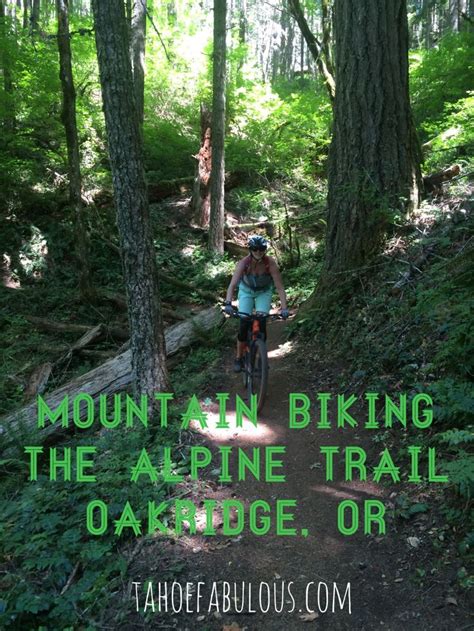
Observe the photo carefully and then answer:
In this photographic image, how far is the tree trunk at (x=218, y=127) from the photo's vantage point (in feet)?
44.4

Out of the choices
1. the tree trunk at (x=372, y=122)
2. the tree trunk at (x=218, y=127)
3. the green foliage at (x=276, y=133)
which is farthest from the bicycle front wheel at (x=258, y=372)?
the green foliage at (x=276, y=133)

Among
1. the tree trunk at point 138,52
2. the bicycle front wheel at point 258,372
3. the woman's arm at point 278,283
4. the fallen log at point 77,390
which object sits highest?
the tree trunk at point 138,52

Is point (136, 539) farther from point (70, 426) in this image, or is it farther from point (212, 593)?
point (70, 426)

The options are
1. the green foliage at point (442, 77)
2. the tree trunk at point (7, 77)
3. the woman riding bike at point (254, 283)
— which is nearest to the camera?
the woman riding bike at point (254, 283)

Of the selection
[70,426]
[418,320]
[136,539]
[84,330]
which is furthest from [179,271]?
[136,539]

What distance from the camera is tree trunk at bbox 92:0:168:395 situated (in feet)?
17.0

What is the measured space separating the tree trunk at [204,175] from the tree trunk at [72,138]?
16.9ft

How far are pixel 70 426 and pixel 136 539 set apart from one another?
3143 mm

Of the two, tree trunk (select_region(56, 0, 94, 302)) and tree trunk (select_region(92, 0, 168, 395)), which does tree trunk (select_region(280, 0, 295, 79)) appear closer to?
→ tree trunk (select_region(56, 0, 94, 302))

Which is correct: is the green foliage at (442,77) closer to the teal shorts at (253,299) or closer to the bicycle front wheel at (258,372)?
the teal shorts at (253,299)

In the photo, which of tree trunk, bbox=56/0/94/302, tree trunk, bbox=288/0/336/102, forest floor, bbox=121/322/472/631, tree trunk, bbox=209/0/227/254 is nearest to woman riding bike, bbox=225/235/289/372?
forest floor, bbox=121/322/472/631

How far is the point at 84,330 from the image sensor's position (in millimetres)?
10656

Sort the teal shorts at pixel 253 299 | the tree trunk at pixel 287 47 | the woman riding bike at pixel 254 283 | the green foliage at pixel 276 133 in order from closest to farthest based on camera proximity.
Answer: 1. the woman riding bike at pixel 254 283
2. the teal shorts at pixel 253 299
3. the green foliage at pixel 276 133
4. the tree trunk at pixel 287 47

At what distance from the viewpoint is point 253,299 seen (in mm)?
6531
